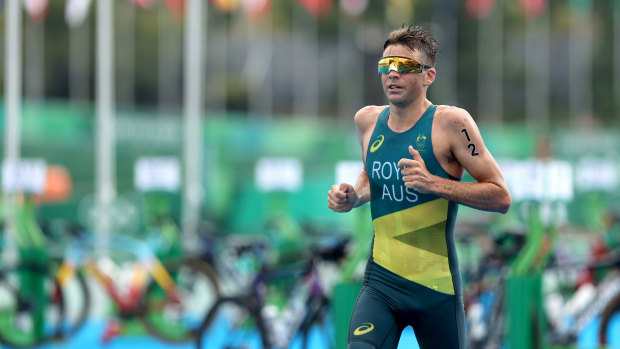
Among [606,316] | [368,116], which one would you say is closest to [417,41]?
[368,116]

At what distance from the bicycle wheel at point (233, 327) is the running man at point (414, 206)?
300 cm

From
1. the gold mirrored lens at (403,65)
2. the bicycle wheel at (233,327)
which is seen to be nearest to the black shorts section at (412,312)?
the gold mirrored lens at (403,65)

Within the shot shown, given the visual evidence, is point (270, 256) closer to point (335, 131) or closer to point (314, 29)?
point (335, 131)

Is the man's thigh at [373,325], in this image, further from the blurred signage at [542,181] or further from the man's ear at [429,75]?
the blurred signage at [542,181]

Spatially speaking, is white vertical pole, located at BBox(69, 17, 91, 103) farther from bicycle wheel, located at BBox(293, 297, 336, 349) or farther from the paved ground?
bicycle wheel, located at BBox(293, 297, 336, 349)

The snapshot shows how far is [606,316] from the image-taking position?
311 inches

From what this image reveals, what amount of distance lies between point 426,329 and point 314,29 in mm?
25258

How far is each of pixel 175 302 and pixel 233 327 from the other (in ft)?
8.84

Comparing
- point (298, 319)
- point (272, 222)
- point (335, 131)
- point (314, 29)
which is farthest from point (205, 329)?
point (314, 29)

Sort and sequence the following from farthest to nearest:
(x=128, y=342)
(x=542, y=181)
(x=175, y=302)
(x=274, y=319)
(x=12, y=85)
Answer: (x=12, y=85) < (x=128, y=342) < (x=175, y=302) < (x=274, y=319) < (x=542, y=181)

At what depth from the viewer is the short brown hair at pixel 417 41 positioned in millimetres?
4141

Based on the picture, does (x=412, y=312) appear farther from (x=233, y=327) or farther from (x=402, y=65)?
(x=233, y=327)

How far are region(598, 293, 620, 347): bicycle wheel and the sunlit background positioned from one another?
17mm

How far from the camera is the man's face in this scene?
4.08 meters
